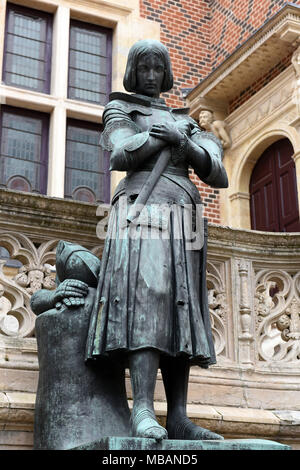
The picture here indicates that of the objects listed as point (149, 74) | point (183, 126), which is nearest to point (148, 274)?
point (183, 126)

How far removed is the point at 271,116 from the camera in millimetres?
9797

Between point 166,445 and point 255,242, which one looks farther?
point 255,242

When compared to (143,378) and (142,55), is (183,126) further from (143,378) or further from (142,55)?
(143,378)

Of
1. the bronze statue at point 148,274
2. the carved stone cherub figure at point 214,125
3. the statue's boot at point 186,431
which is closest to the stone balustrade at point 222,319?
the bronze statue at point 148,274

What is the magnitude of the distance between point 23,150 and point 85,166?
814 mm

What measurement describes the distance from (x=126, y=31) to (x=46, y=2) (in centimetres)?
116

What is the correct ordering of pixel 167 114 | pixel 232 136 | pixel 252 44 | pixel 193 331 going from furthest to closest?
1. pixel 232 136
2. pixel 252 44
3. pixel 167 114
4. pixel 193 331

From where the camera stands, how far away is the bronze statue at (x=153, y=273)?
10.3 ft

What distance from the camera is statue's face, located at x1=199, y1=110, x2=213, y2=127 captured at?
1049cm

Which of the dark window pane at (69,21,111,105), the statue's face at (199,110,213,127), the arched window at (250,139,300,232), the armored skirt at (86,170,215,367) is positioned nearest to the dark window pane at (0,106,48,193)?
the dark window pane at (69,21,111,105)

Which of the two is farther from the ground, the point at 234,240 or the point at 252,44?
the point at 252,44

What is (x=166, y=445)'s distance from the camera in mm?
2820

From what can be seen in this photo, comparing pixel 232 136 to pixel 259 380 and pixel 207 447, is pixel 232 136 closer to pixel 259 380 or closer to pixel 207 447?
pixel 259 380

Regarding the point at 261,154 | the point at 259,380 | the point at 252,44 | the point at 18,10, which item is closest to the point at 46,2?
the point at 18,10
